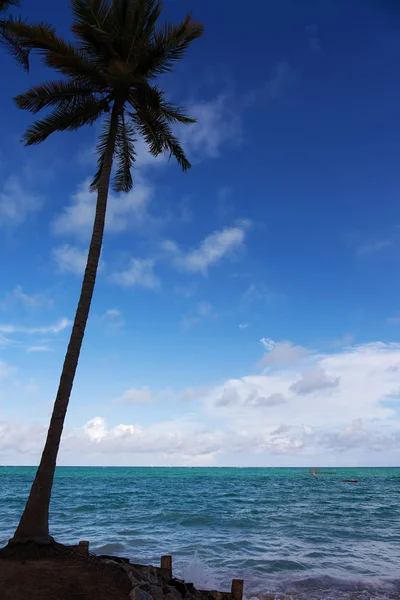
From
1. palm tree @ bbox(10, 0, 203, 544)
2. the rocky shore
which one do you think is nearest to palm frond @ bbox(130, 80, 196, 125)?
palm tree @ bbox(10, 0, 203, 544)

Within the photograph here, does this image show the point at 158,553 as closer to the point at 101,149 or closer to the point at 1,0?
the point at 101,149

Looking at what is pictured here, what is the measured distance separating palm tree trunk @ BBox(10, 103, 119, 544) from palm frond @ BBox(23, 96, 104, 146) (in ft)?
4.29

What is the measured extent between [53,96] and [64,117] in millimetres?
644

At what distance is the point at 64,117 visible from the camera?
13477mm

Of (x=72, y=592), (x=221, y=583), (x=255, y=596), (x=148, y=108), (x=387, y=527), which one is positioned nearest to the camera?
(x=72, y=592)

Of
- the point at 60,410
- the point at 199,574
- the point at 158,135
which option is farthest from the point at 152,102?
the point at 199,574

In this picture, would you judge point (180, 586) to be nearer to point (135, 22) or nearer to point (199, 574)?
point (199, 574)

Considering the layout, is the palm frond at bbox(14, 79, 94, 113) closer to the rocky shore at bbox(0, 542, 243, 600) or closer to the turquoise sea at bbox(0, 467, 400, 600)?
the rocky shore at bbox(0, 542, 243, 600)

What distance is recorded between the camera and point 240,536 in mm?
22984

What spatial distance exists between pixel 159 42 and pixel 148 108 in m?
1.84

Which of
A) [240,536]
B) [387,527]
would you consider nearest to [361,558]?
[240,536]

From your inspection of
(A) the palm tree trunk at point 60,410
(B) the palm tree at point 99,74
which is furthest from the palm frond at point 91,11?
(A) the palm tree trunk at point 60,410

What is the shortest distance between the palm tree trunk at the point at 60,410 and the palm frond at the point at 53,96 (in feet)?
6.06

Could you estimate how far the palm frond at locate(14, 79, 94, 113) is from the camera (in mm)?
13000
